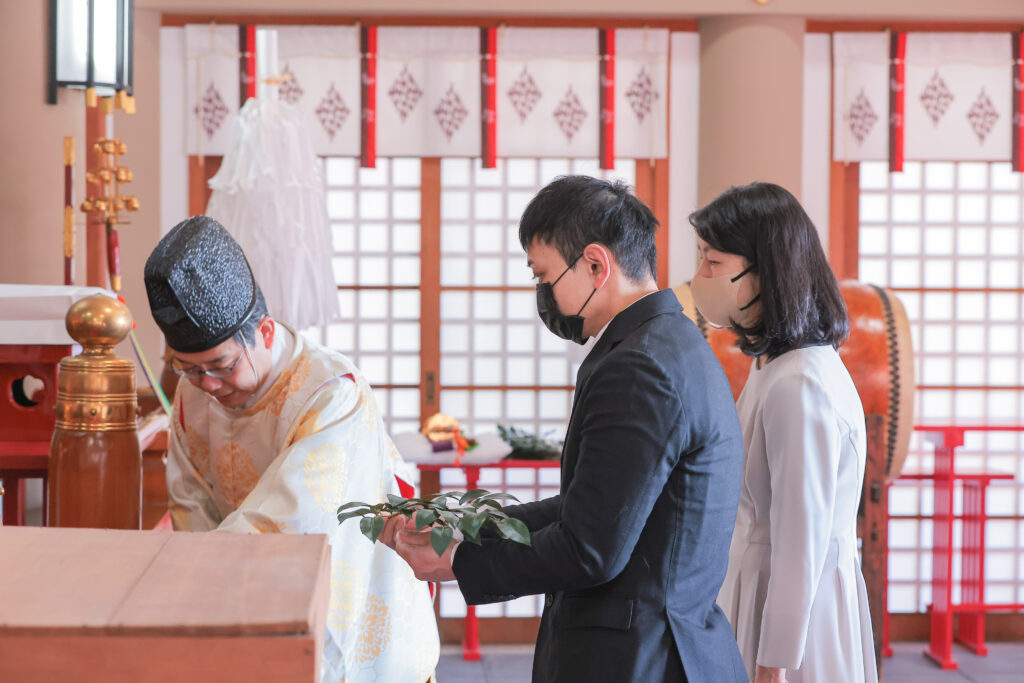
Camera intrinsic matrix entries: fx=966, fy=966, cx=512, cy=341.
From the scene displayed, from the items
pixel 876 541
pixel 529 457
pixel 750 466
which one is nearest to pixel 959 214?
pixel 876 541

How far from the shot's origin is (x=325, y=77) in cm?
467

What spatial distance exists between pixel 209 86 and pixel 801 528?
388 centimetres

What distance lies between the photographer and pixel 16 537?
762mm

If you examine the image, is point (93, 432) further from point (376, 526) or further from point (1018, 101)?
point (1018, 101)

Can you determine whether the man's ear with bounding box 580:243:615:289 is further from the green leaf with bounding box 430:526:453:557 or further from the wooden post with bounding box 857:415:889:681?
the wooden post with bounding box 857:415:889:681

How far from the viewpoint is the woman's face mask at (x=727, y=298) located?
6.09 feet

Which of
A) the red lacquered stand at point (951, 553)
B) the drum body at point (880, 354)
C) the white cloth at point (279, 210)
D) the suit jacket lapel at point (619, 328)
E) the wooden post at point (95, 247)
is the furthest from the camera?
the red lacquered stand at point (951, 553)

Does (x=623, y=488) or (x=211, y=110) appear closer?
Result: (x=623, y=488)

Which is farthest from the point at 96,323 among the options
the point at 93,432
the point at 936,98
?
the point at 936,98

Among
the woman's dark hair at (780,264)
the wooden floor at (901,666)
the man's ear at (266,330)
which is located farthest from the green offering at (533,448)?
the man's ear at (266,330)

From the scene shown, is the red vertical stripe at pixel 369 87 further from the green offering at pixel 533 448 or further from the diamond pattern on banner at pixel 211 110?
the green offering at pixel 533 448

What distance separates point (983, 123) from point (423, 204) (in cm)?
281

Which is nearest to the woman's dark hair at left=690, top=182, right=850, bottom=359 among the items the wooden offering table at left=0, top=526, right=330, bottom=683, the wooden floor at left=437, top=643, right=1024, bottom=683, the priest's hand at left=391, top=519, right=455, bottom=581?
the priest's hand at left=391, top=519, right=455, bottom=581

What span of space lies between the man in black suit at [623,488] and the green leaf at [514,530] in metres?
0.02
